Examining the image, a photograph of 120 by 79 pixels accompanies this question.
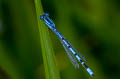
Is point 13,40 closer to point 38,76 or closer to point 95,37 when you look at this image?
point 38,76

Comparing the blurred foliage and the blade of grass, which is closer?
the blade of grass

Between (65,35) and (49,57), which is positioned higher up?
(49,57)

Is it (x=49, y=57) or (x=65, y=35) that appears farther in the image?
(x=65, y=35)

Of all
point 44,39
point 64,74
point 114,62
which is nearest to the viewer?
point 44,39

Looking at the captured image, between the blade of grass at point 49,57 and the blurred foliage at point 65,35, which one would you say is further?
the blurred foliage at point 65,35

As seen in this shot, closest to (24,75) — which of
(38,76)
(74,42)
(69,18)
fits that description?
(38,76)

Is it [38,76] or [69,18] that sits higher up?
[69,18]

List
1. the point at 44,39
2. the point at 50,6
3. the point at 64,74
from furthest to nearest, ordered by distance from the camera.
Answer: the point at 50,6, the point at 64,74, the point at 44,39

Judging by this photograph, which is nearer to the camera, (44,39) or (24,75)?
(44,39)
